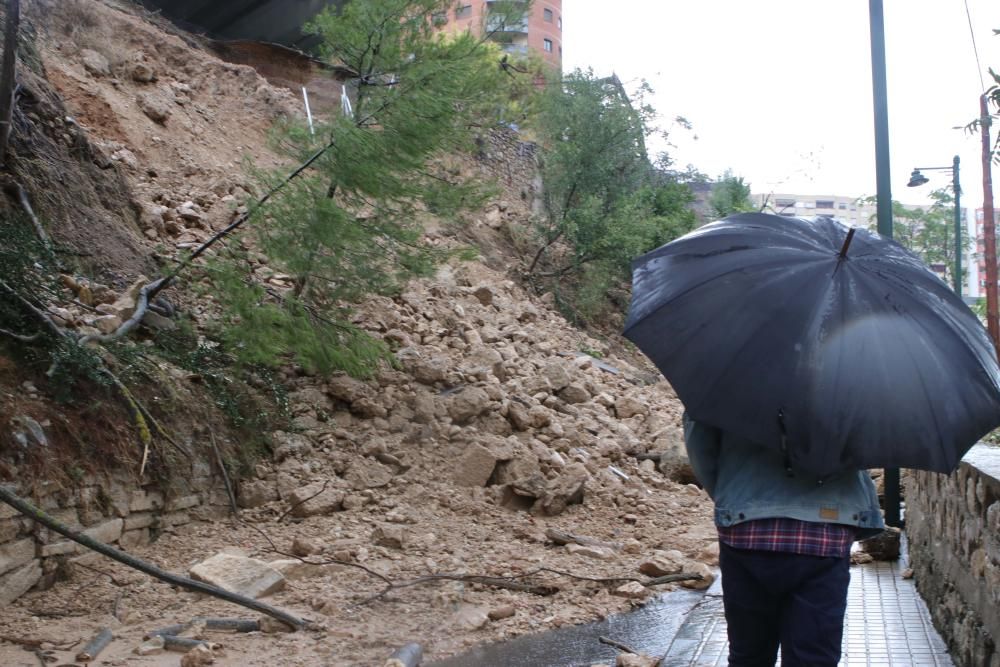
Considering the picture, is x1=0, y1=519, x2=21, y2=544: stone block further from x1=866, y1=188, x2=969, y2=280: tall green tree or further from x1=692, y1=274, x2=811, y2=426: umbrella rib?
x1=866, y1=188, x2=969, y2=280: tall green tree

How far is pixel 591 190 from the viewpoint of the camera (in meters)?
20.9

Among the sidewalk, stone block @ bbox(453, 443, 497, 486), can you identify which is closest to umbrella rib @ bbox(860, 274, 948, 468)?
the sidewalk

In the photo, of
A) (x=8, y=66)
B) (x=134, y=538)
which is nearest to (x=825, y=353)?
(x=134, y=538)

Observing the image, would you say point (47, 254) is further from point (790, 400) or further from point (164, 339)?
point (790, 400)

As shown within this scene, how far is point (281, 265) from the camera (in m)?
9.28

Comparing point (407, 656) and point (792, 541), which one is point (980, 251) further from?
point (792, 541)

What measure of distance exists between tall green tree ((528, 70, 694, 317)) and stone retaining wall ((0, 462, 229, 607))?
12.8 metres

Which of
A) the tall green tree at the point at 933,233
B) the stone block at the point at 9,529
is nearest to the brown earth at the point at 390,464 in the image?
the stone block at the point at 9,529

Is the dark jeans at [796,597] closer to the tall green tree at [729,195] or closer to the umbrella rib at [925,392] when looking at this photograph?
the umbrella rib at [925,392]

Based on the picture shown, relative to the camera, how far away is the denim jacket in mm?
2441

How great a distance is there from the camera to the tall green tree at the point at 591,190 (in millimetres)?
20031

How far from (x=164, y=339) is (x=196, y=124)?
798cm

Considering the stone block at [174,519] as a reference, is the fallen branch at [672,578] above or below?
below

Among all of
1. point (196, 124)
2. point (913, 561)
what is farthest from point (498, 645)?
point (196, 124)
